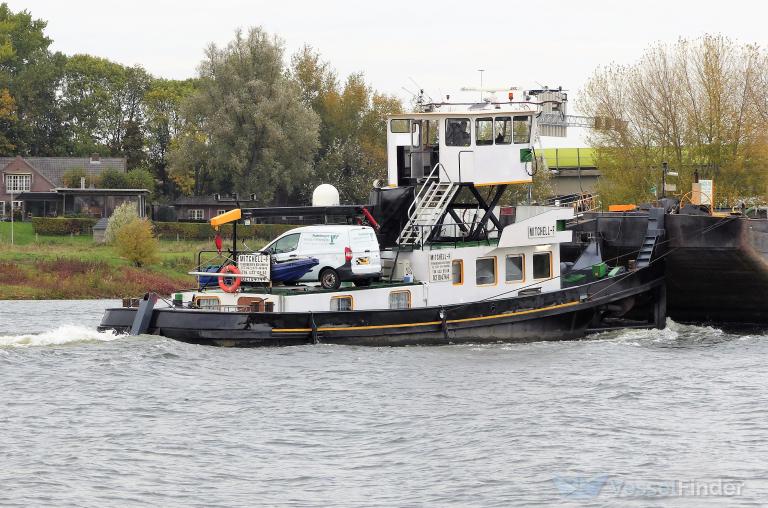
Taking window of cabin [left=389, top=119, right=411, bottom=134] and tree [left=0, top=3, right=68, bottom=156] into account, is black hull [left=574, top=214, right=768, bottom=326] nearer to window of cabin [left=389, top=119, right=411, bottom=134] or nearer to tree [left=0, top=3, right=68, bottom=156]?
window of cabin [left=389, top=119, right=411, bottom=134]

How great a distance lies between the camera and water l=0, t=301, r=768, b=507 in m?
18.2

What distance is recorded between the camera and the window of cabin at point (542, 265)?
108ft

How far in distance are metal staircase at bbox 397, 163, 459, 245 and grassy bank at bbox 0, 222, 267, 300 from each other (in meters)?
23.3

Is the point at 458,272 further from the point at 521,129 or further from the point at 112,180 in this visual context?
the point at 112,180

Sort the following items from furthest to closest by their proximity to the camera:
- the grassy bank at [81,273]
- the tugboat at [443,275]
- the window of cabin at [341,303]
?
the grassy bank at [81,273] < the window of cabin at [341,303] < the tugboat at [443,275]

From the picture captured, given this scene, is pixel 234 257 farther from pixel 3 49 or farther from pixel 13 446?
pixel 3 49

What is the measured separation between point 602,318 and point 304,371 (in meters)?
10.2

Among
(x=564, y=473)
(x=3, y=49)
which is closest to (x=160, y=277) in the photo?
(x=564, y=473)

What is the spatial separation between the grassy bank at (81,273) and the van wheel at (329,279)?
24.3m

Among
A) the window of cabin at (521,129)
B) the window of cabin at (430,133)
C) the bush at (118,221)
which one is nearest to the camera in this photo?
the window of cabin at (521,129)

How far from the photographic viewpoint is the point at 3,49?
96.8 metres

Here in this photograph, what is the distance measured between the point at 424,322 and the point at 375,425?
26.3 ft

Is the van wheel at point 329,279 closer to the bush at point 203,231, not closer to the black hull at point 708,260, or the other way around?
the black hull at point 708,260

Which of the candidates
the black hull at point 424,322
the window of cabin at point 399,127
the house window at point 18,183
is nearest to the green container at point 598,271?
the black hull at point 424,322
